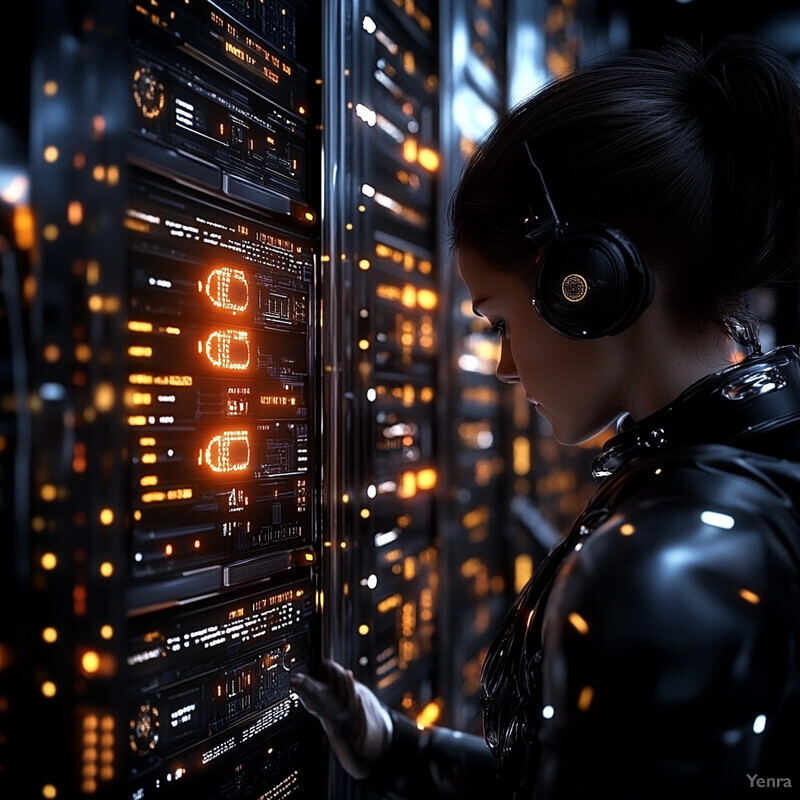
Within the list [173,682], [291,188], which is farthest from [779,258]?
[173,682]

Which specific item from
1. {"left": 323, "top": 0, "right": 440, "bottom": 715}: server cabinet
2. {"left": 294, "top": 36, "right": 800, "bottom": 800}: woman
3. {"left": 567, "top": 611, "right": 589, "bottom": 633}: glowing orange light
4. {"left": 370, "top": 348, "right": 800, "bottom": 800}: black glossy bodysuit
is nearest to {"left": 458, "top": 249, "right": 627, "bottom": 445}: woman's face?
{"left": 294, "top": 36, "right": 800, "bottom": 800}: woman

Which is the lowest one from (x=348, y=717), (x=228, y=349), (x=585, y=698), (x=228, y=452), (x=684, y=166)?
(x=348, y=717)

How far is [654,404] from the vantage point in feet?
2.38

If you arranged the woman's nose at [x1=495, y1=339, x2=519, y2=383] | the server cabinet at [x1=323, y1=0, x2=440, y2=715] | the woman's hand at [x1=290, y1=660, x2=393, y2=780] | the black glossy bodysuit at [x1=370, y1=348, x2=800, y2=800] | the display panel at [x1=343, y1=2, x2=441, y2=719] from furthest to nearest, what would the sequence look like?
the display panel at [x1=343, y1=2, x2=441, y2=719] → the server cabinet at [x1=323, y1=0, x2=440, y2=715] → the woman's hand at [x1=290, y1=660, x2=393, y2=780] → the woman's nose at [x1=495, y1=339, x2=519, y2=383] → the black glossy bodysuit at [x1=370, y1=348, x2=800, y2=800]

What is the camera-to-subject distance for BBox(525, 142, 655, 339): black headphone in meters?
0.67

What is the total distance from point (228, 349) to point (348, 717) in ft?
1.49

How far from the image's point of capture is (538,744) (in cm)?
58

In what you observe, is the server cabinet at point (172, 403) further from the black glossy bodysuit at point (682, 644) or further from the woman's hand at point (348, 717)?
the black glossy bodysuit at point (682, 644)

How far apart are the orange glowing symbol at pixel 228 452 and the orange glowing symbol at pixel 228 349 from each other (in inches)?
3.0

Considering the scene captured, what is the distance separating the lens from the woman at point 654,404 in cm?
50

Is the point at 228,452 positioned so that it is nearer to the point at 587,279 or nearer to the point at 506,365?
the point at 506,365

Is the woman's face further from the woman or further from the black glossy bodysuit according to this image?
the black glossy bodysuit

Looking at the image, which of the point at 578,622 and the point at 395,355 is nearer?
the point at 578,622

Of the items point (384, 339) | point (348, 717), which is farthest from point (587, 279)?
point (384, 339)
